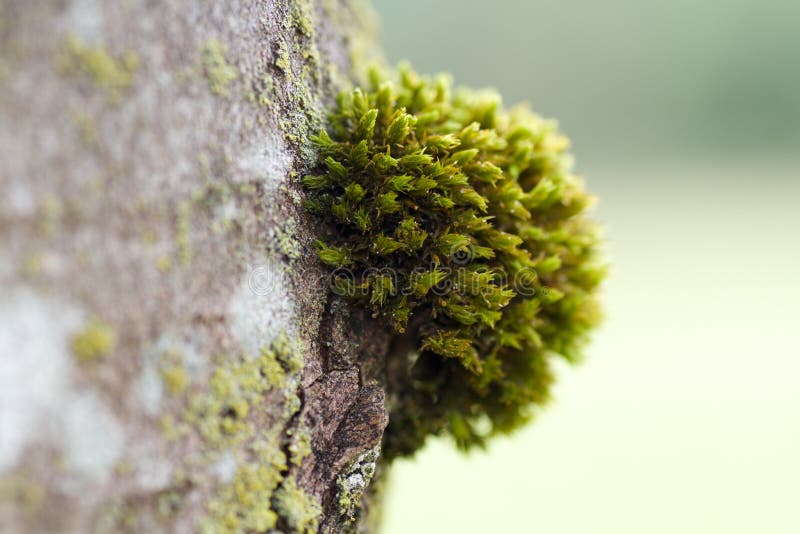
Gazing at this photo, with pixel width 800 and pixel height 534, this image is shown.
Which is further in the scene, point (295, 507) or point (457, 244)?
point (457, 244)

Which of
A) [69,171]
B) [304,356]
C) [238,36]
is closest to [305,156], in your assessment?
[238,36]

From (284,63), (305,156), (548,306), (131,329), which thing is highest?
(284,63)

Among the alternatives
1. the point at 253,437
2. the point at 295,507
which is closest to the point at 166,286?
the point at 253,437

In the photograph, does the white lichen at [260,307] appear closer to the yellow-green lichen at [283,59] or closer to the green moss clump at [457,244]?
the green moss clump at [457,244]

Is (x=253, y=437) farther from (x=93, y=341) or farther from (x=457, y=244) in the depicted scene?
(x=457, y=244)

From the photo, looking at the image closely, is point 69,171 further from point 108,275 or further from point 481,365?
point 481,365

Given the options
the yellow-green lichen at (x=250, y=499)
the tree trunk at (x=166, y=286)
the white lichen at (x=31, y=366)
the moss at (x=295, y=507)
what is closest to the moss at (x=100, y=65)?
the tree trunk at (x=166, y=286)
